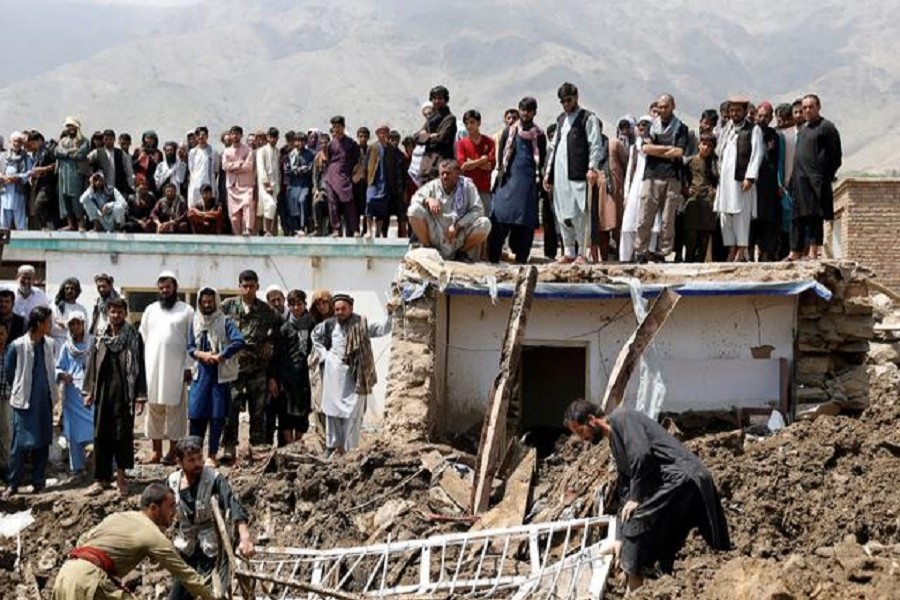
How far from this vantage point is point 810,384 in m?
12.9

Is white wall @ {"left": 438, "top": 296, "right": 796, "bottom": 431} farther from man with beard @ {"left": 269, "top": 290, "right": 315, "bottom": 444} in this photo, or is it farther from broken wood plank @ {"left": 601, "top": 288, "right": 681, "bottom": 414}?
broken wood plank @ {"left": 601, "top": 288, "right": 681, "bottom": 414}

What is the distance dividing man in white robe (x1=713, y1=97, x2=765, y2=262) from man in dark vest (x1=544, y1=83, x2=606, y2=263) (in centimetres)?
120

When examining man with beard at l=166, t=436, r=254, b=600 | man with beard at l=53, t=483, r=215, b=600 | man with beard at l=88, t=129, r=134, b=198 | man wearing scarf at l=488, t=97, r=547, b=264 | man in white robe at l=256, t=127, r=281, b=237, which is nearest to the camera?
man with beard at l=53, t=483, r=215, b=600

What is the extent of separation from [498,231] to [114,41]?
148919mm

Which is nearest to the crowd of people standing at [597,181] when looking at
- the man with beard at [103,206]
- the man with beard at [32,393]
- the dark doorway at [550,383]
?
the man with beard at [103,206]

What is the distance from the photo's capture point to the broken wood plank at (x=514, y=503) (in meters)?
10.2

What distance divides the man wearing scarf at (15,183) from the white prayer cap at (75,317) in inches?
171

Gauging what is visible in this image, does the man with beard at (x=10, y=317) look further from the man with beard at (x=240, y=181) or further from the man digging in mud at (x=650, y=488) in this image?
the man digging in mud at (x=650, y=488)

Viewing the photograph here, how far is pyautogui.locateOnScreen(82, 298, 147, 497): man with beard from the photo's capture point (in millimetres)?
11516

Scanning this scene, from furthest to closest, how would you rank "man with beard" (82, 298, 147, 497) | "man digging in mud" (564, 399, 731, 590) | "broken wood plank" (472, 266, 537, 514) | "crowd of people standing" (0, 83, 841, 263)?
"crowd of people standing" (0, 83, 841, 263)
"man with beard" (82, 298, 147, 497)
"broken wood plank" (472, 266, 537, 514)
"man digging in mud" (564, 399, 731, 590)

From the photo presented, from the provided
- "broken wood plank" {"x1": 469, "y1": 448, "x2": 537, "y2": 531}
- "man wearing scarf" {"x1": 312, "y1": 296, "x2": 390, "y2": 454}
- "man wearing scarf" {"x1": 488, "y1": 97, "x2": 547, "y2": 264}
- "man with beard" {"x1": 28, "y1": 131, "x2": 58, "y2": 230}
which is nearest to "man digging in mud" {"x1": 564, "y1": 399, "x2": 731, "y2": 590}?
"broken wood plank" {"x1": 469, "y1": 448, "x2": 537, "y2": 531}

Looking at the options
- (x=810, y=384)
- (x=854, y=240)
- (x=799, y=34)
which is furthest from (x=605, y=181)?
(x=799, y=34)

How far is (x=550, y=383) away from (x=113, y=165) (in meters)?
5.83

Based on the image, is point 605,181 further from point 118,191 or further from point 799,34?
point 799,34
